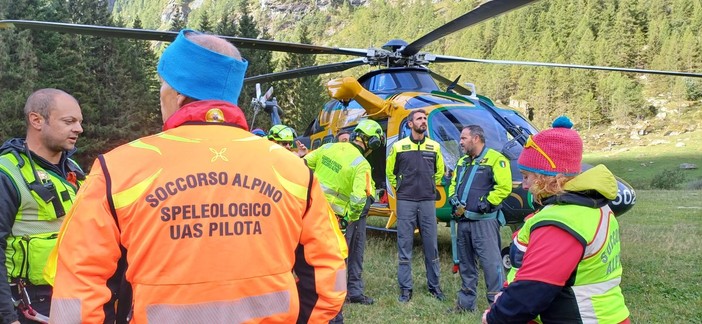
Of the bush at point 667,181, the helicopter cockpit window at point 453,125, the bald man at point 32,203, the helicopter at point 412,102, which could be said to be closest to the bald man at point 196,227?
the bald man at point 32,203

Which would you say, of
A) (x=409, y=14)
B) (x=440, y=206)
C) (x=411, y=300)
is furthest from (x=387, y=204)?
(x=409, y=14)

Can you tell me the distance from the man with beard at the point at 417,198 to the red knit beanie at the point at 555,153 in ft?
12.1

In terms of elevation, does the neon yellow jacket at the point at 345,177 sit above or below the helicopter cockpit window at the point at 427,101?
below

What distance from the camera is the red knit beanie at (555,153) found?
205 centimetres

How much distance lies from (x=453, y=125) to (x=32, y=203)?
5681 millimetres

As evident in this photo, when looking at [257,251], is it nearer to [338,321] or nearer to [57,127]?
[57,127]

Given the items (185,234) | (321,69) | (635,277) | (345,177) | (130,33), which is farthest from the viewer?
(321,69)

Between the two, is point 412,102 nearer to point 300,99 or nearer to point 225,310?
point 225,310

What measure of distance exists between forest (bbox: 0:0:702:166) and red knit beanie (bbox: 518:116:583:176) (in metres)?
8.09

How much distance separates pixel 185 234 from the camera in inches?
51.4

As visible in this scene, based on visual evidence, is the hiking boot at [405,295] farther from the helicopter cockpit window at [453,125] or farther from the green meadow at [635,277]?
the helicopter cockpit window at [453,125]

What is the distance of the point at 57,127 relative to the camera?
262 cm

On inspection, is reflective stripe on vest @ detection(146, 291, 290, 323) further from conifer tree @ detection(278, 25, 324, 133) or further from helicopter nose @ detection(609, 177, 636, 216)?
conifer tree @ detection(278, 25, 324, 133)

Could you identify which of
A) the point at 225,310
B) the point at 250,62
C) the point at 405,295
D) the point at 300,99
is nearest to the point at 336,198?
the point at 405,295
